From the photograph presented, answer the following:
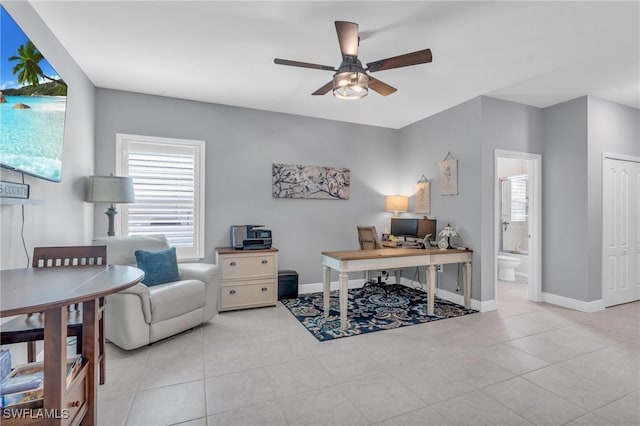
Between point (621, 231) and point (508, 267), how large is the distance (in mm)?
1771

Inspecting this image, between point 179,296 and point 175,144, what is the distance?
2106 mm

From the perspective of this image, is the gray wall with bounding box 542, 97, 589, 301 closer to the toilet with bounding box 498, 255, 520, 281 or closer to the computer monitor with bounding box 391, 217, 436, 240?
the toilet with bounding box 498, 255, 520, 281

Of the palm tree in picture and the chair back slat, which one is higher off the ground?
the palm tree in picture

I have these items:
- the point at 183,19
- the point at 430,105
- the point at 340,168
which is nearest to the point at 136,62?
the point at 183,19

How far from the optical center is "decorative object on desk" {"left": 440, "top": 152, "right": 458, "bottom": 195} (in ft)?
14.0

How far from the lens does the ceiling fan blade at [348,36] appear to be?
6.88 ft

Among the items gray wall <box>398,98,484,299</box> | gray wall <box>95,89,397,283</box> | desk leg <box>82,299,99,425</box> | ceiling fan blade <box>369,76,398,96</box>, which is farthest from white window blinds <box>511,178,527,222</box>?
desk leg <box>82,299,99,425</box>

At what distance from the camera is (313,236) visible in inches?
190

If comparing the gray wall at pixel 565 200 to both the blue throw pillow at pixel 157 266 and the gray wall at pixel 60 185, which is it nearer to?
the blue throw pillow at pixel 157 266

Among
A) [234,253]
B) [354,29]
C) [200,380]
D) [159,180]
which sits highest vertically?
[354,29]

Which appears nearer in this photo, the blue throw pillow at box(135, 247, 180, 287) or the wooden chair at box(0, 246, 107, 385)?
the wooden chair at box(0, 246, 107, 385)

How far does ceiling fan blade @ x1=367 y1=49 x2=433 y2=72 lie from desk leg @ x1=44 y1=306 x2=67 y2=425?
2491 millimetres

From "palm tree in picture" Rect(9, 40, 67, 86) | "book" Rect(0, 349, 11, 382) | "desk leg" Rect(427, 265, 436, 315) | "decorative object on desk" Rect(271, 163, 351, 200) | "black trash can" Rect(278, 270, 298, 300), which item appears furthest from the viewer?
"decorative object on desk" Rect(271, 163, 351, 200)

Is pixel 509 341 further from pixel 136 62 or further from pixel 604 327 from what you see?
pixel 136 62
